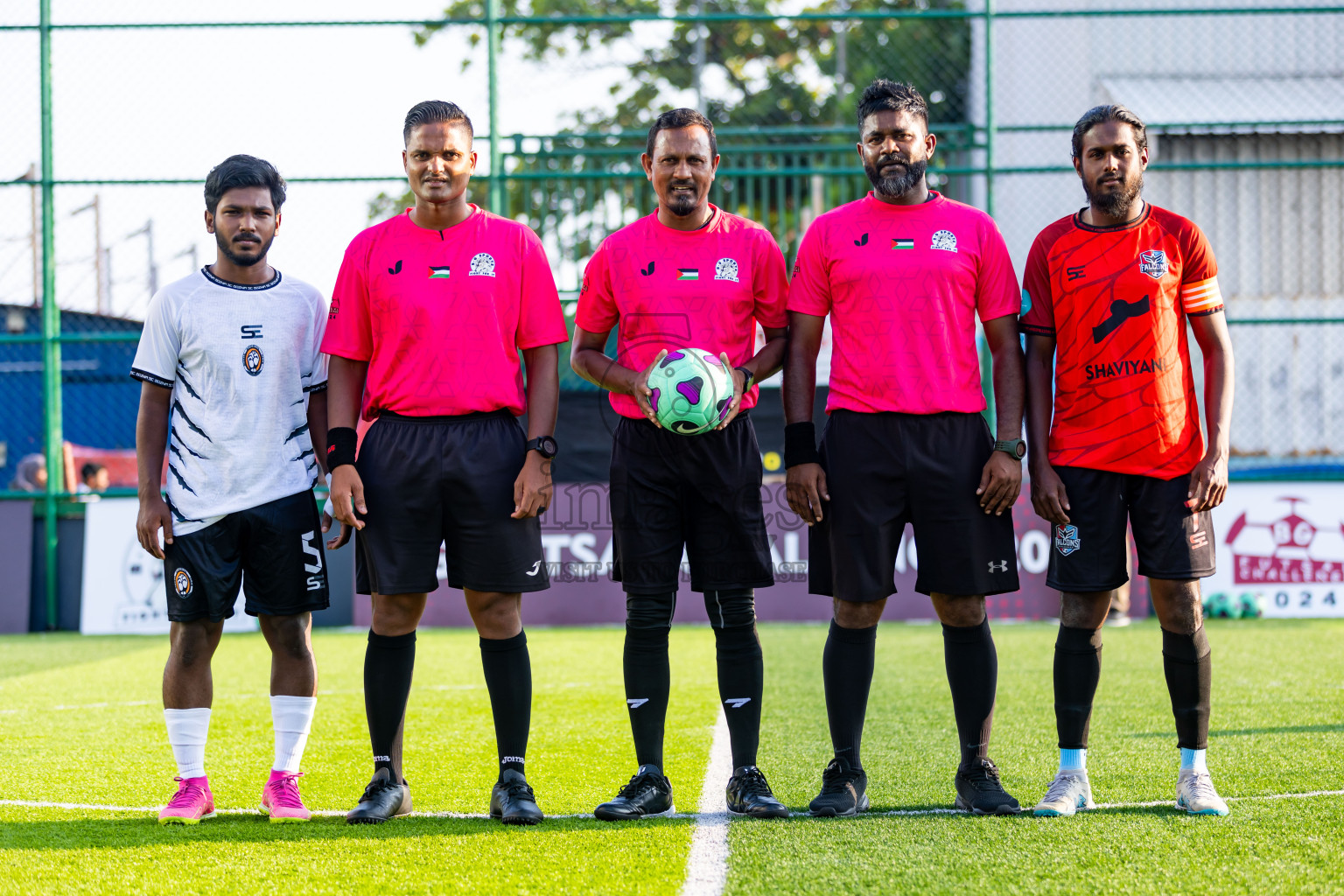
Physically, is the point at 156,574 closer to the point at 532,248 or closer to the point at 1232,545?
the point at 532,248

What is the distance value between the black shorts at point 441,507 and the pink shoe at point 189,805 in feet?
2.63

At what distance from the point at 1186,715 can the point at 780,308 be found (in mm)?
1784

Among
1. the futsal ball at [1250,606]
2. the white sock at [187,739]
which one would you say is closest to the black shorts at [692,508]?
the white sock at [187,739]

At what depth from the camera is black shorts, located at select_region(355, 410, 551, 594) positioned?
384 cm

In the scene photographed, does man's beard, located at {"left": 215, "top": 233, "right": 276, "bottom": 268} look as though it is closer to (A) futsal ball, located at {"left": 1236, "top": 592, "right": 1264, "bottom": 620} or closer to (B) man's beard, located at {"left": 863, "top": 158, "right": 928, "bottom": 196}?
(B) man's beard, located at {"left": 863, "top": 158, "right": 928, "bottom": 196}

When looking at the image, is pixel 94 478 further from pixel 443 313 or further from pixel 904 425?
pixel 904 425

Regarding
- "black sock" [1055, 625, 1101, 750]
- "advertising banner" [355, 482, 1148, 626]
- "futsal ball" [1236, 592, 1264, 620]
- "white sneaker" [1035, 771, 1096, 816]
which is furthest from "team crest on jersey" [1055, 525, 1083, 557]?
"futsal ball" [1236, 592, 1264, 620]

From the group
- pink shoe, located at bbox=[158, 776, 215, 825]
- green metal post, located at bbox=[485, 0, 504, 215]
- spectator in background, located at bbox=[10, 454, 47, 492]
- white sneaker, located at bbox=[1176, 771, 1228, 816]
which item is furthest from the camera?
spectator in background, located at bbox=[10, 454, 47, 492]

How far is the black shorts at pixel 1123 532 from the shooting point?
12.6 feet

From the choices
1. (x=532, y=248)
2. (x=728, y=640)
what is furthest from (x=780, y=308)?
(x=728, y=640)

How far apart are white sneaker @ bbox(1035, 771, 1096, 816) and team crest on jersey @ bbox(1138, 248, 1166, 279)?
1.55 metres

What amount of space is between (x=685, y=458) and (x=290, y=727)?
59.6 inches

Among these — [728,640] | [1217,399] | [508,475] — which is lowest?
[728,640]

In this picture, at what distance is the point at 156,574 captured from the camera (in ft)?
34.1
